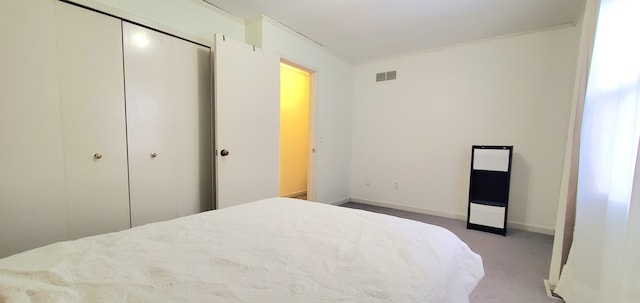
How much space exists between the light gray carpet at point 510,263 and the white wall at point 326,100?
4.91ft

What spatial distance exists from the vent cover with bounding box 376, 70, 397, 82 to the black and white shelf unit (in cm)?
161

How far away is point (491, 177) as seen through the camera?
316 centimetres

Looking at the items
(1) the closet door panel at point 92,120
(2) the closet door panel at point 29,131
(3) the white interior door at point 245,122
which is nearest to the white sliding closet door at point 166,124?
(1) the closet door panel at point 92,120

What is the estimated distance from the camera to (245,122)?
2.57 meters

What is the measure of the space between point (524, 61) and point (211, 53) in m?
3.57

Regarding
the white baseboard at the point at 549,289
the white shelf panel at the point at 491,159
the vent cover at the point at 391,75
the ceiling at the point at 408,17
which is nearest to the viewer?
the white baseboard at the point at 549,289

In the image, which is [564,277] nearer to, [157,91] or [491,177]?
[491,177]

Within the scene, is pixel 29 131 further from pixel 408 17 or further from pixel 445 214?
pixel 445 214

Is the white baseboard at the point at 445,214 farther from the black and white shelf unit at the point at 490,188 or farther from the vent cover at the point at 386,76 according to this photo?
the vent cover at the point at 386,76

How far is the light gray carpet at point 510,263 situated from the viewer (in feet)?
5.98

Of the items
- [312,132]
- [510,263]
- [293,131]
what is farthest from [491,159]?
[293,131]

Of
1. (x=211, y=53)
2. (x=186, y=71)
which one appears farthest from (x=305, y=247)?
(x=211, y=53)

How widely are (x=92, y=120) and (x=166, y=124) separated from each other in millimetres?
479

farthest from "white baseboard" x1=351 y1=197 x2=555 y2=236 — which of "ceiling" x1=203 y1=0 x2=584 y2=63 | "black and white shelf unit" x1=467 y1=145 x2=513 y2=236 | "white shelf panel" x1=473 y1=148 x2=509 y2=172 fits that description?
"ceiling" x1=203 y1=0 x2=584 y2=63
